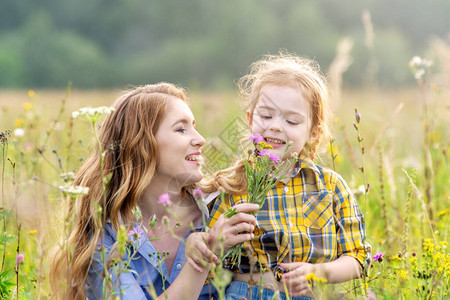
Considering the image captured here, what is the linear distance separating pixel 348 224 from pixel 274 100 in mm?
608

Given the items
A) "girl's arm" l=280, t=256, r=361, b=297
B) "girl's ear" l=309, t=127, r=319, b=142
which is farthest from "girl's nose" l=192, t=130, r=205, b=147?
"girl's arm" l=280, t=256, r=361, b=297

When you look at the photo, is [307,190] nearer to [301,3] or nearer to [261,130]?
[261,130]

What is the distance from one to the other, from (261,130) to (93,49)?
111 ft

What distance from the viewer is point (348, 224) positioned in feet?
7.43

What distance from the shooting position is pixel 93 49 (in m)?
34.6

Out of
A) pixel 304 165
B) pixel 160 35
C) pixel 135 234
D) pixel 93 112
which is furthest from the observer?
pixel 160 35

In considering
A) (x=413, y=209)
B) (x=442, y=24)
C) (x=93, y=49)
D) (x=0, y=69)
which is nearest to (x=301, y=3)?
(x=442, y=24)

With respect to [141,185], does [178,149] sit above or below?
above

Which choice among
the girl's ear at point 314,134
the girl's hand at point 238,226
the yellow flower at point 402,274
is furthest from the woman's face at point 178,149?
the yellow flower at point 402,274

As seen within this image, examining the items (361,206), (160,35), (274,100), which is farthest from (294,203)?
(160,35)

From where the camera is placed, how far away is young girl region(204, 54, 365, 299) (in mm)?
2195

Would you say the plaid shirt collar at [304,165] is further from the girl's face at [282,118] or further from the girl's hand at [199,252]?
the girl's hand at [199,252]

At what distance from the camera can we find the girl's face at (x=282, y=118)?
2271 millimetres

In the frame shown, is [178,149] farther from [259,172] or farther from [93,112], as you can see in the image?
[93,112]
